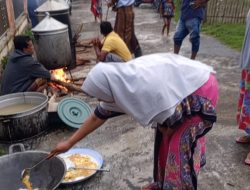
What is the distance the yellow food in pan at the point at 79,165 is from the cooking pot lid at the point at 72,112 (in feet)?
2.80

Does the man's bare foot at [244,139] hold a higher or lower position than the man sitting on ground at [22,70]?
lower

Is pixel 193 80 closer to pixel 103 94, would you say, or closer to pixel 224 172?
pixel 103 94

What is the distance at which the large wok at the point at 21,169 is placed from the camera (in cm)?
346

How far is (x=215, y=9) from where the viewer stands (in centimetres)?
1177

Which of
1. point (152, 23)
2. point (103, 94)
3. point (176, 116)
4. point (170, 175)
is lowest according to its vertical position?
point (152, 23)

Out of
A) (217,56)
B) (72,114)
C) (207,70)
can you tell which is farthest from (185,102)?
(217,56)

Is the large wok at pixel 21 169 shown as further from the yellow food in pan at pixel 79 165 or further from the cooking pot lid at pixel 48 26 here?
the cooking pot lid at pixel 48 26

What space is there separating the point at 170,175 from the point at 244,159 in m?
1.79

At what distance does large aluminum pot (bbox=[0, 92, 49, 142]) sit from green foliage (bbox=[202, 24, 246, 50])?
5.56 meters

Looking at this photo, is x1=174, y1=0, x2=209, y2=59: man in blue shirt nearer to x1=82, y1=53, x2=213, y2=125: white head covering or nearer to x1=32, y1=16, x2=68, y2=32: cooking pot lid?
x1=32, y1=16, x2=68, y2=32: cooking pot lid

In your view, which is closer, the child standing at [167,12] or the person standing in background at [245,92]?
the person standing in background at [245,92]

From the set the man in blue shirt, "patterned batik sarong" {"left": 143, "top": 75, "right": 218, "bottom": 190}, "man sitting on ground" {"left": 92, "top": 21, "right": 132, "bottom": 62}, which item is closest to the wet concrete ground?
"man sitting on ground" {"left": 92, "top": 21, "right": 132, "bottom": 62}

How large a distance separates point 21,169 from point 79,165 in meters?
0.72

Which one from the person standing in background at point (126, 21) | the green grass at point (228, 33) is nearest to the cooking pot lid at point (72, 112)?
the person standing in background at point (126, 21)
